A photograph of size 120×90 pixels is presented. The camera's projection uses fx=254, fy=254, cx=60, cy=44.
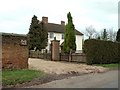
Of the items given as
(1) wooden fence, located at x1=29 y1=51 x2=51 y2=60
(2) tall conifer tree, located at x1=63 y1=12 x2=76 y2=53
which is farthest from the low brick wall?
(2) tall conifer tree, located at x1=63 y1=12 x2=76 y2=53

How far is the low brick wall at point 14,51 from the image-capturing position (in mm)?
16625

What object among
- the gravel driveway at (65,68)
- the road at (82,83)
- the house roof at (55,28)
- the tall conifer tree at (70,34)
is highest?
the house roof at (55,28)

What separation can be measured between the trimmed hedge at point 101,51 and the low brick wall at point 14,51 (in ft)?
30.8

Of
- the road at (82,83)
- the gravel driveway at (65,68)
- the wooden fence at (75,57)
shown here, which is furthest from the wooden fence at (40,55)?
the road at (82,83)

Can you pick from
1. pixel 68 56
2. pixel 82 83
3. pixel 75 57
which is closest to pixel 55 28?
pixel 68 56

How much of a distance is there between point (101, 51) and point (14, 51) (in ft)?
41.0

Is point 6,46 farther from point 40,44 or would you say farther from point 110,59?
point 40,44

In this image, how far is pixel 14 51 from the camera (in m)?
17.2

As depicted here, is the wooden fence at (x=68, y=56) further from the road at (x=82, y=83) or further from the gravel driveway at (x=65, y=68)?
the road at (x=82, y=83)

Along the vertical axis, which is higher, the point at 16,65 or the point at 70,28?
the point at 70,28

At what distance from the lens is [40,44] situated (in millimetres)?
49375

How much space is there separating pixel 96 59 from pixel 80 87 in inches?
586

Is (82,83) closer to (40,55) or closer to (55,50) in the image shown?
(55,50)

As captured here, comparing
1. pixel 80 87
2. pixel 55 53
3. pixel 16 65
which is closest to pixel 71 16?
pixel 55 53
